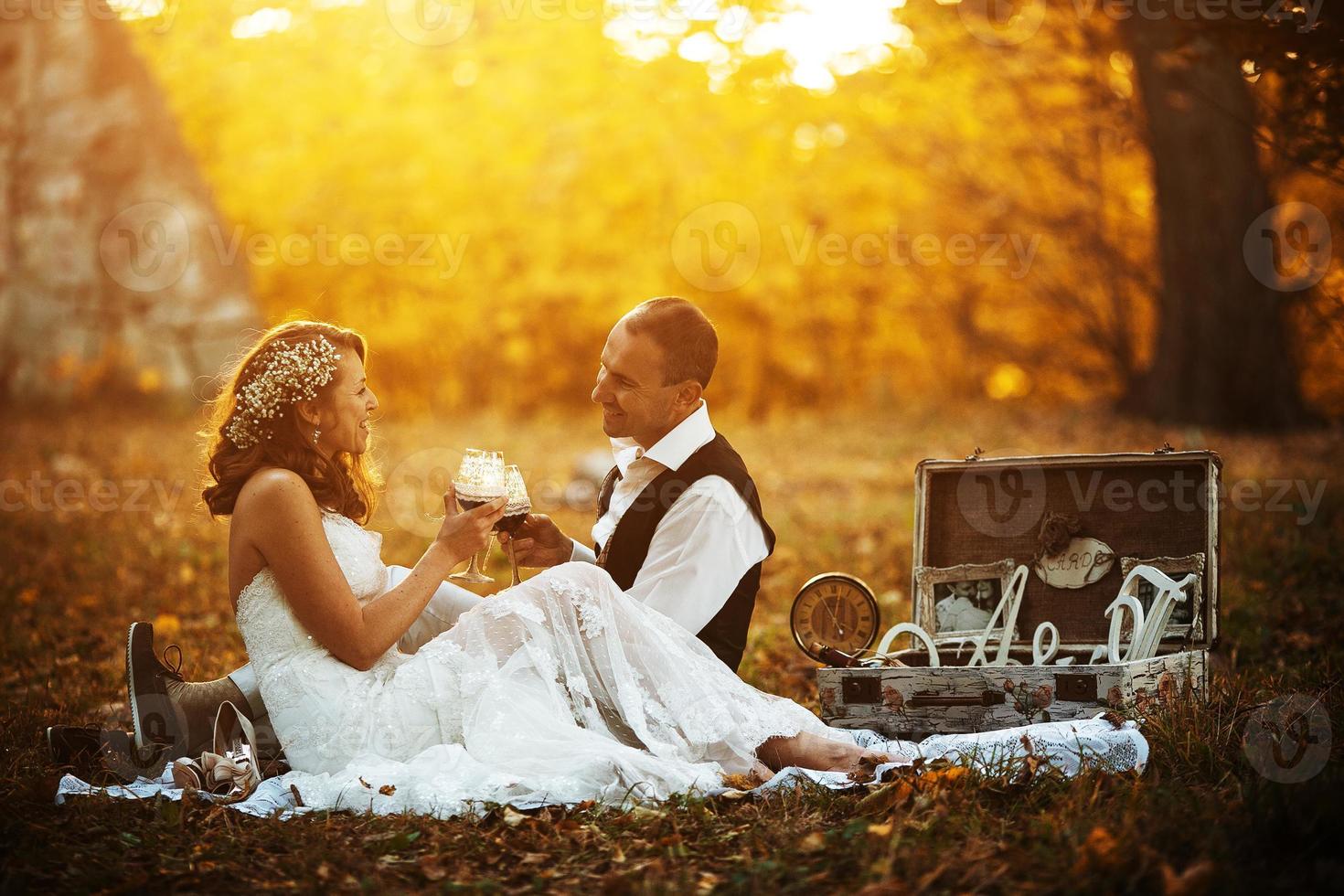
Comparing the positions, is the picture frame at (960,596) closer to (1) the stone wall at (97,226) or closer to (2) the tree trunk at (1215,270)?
(2) the tree trunk at (1215,270)

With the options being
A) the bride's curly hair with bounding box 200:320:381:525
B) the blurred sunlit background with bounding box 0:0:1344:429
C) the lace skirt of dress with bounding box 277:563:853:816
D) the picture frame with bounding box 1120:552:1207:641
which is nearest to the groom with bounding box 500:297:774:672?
the lace skirt of dress with bounding box 277:563:853:816

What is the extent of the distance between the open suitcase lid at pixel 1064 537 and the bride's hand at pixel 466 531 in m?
1.75

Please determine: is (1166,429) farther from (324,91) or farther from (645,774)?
(324,91)

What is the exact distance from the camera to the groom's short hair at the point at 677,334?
151 inches

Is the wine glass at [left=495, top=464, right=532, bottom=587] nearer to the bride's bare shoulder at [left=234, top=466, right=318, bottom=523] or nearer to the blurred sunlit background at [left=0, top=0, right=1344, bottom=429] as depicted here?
the bride's bare shoulder at [left=234, top=466, right=318, bottom=523]

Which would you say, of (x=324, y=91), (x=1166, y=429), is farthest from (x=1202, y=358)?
(x=324, y=91)

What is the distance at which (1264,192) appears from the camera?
389 inches

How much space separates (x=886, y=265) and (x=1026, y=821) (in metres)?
14.5

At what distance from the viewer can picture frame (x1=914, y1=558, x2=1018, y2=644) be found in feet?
14.9

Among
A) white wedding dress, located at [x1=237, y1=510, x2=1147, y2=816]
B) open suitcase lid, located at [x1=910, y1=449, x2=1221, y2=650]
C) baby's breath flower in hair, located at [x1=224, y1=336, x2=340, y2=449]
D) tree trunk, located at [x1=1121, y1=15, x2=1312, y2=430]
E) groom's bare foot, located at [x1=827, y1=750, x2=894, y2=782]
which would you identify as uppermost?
tree trunk, located at [x1=1121, y1=15, x2=1312, y2=430]

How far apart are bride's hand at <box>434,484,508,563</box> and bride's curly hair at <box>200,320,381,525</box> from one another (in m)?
0.44

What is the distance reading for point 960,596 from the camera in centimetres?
460

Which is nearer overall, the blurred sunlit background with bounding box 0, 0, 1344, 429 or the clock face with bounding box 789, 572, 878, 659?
the clock face with bounding box 789, 572, 878, 659

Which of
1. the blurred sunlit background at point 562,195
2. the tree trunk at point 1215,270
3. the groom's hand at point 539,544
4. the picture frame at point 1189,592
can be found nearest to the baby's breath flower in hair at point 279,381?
the groom's hand at point 539,544
